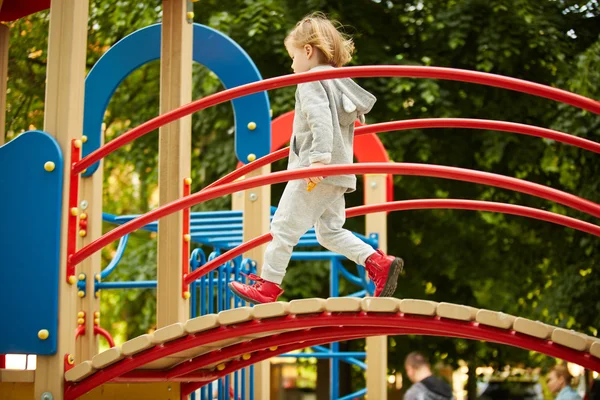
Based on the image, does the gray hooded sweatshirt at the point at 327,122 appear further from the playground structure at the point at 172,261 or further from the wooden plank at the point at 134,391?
the wooden plank at the point at 134,391

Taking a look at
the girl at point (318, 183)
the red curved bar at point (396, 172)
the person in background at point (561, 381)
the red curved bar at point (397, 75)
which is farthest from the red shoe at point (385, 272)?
the person in background at point (561, 381)

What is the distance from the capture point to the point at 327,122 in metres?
3.66

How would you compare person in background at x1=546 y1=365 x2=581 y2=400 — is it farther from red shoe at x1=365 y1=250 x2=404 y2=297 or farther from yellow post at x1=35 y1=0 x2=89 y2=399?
yellow post at x1=35 y1=0 x2=89 y2=399

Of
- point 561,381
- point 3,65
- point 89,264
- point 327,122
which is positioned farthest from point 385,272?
point 561,381

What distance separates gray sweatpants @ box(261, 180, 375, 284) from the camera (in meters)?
3.78

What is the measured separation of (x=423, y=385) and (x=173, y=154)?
8.49 feet

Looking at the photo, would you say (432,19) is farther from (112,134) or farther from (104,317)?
(104,317)

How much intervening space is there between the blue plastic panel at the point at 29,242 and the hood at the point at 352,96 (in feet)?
3.79

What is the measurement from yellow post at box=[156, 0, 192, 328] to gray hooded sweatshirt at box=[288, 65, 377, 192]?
2.14ft

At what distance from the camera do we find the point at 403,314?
3.47 metres

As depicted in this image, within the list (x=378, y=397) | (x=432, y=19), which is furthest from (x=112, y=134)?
(x=378, y=397)

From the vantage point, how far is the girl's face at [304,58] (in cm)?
386

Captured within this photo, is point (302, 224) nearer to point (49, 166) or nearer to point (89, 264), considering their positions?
point (49, 166)

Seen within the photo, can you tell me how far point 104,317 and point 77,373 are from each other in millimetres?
10122
